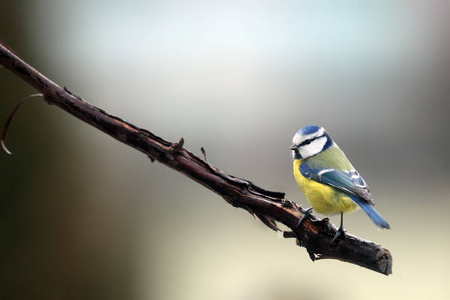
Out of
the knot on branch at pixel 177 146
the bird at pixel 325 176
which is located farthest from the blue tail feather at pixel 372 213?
the knot on branch at pixel 177 146

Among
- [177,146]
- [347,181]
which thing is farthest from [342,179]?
[177,146]

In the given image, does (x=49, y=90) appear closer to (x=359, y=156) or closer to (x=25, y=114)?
(x=359, y=156)

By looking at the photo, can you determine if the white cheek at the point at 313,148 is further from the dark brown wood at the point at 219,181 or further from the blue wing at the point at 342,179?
the dark brown wood at the point at 219,181

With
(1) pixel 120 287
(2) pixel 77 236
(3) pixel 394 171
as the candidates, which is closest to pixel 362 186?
(3) pixel 394 171

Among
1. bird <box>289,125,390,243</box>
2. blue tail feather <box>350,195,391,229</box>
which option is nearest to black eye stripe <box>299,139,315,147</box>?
bird <box>289,125,390,243</box>

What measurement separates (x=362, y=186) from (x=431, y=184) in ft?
0.78

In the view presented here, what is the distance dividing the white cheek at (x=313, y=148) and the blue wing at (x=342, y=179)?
21 mm

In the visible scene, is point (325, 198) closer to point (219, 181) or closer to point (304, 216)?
point (304, 216)

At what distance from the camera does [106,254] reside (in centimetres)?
187

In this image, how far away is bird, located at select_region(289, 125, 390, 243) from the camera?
65cm

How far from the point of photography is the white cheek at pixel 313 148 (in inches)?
28.0

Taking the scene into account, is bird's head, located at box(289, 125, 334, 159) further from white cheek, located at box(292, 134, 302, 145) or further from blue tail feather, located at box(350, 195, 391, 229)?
blue tail feather, located at box(350, 195, 391, 229)

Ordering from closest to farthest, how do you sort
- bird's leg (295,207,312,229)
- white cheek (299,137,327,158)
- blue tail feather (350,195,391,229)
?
blue tail feather (350,195,391,229) → bird's leg (295,207,312,229) → white cheek (299,137,327,158)

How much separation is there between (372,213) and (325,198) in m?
0.13
